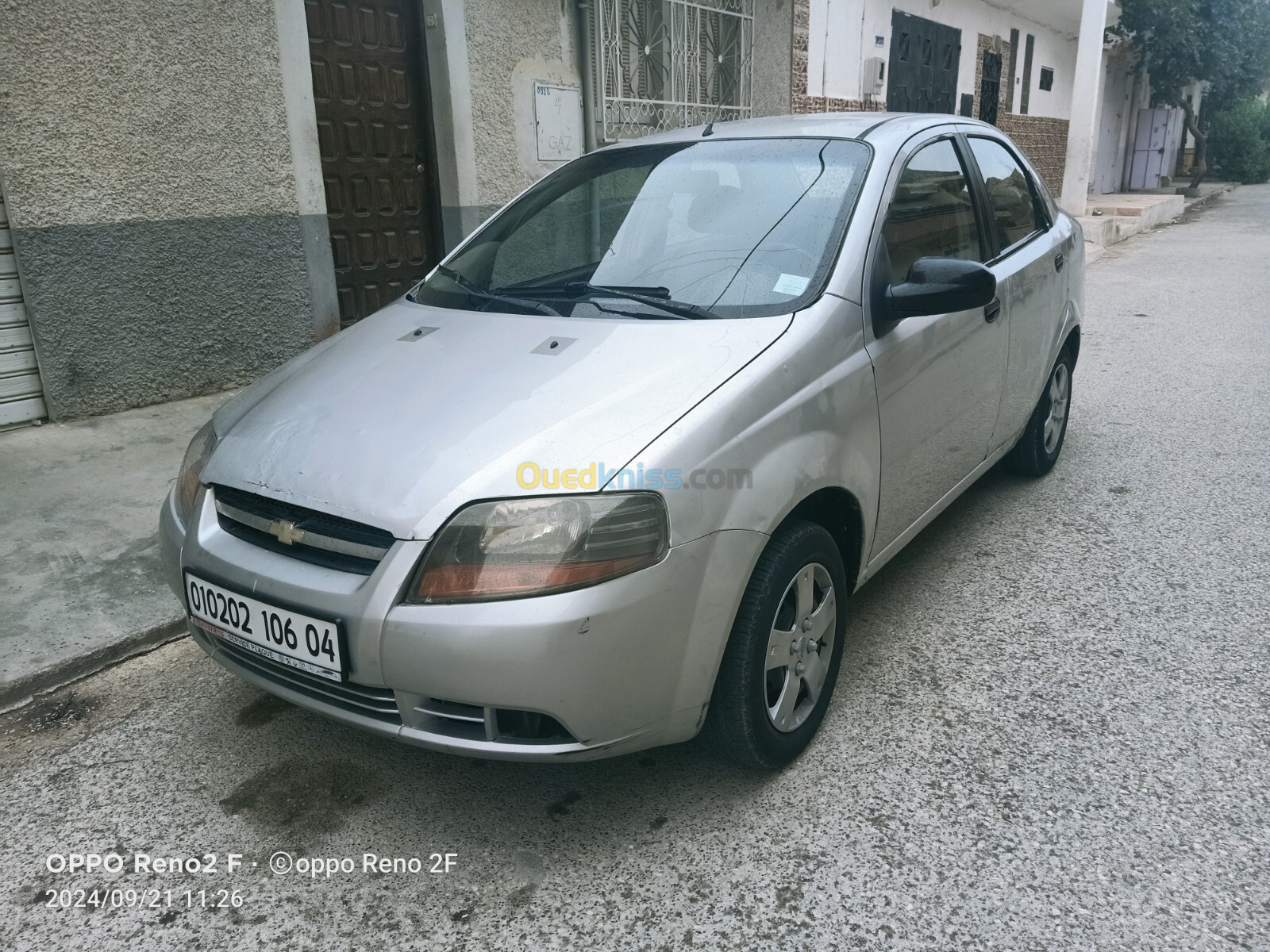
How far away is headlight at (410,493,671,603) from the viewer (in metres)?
1.94

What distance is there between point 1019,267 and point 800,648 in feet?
6.68

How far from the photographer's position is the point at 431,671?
1949mm

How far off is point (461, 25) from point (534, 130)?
96cm

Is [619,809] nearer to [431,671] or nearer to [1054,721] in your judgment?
[431,671]

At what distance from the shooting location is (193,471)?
2.55 metres

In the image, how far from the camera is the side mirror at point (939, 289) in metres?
2.63

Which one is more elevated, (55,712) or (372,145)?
(372,145)

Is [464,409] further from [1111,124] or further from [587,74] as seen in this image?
[1111,124]

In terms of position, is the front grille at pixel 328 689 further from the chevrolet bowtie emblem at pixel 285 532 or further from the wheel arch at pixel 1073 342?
the wheel arch at pixel 1073 342

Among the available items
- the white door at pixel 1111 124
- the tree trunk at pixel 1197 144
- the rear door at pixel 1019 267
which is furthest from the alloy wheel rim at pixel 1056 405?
the tree trunk at pixel 1197 144

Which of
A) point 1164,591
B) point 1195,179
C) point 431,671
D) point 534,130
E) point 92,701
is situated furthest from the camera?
point 1195,179

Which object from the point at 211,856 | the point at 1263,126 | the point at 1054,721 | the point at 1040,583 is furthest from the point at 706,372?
the point at 1263,126

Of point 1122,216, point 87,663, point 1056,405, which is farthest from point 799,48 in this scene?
point 87,663

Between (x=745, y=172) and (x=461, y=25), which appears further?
(x=461, y=25)
